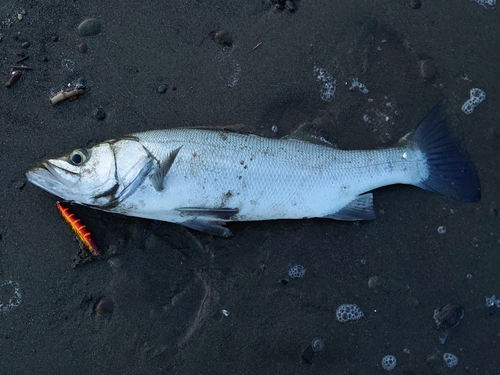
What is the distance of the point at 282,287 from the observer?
13.1 feet

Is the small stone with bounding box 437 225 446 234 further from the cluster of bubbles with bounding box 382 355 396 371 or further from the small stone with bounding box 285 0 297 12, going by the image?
the small stone with bounding box 285 0 297 12

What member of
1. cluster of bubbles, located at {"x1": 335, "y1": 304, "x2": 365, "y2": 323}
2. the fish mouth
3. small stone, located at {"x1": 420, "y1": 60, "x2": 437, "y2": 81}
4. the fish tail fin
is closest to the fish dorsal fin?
the fish tail fin

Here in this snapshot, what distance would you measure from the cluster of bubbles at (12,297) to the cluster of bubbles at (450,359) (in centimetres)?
424

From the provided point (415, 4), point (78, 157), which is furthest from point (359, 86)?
point (78, 157)

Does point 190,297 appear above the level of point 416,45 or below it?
below

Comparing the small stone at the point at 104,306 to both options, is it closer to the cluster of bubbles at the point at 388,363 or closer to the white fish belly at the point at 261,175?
the white fish belly at the point at 261,175

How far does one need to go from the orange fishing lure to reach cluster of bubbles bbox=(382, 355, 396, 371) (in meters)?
3.03

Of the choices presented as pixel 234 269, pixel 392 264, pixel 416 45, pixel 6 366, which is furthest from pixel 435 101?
pixel 6 366

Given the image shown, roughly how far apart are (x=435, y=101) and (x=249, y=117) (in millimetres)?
2017

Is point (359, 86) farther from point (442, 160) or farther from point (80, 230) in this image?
point (80, 230)

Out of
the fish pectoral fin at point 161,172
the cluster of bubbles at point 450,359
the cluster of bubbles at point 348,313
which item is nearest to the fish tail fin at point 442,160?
the cluster of bubbles at point 348,313

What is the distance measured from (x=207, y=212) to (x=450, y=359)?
9.19ft

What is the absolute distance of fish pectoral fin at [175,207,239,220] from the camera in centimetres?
373

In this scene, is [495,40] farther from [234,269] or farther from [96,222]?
[96,222]
